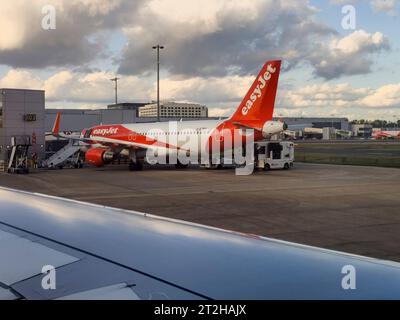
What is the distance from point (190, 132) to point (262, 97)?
5344 millimetres

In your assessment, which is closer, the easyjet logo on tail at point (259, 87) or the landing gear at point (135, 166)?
the easyjet logo on tail at point (259, 87)

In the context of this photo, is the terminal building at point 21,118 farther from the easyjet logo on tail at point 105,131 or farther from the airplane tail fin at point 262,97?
the airplane tail fin at point 262,97

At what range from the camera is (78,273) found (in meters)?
2.54

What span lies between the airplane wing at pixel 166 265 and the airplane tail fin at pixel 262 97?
995 inches

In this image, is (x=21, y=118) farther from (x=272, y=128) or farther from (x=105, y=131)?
(x=272, y=128)

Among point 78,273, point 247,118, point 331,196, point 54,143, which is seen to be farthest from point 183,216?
point 54,143

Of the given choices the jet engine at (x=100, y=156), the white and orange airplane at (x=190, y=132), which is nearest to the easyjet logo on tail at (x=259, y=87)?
the white and orange airplane at (x=190, y=132)

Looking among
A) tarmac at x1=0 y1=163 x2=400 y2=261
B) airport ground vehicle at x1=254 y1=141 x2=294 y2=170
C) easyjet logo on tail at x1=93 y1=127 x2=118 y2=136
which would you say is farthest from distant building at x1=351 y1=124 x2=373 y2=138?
tarmac at x1=0 y1=163 x2=400 y2=261

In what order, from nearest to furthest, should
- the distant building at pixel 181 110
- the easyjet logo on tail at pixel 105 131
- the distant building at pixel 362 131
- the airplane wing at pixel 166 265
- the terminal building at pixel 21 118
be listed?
the airplane wing at pixel 166 265
the easyjet logo on tail at pixel 105 131
the terminal building at pixel 21 118
the distant building at pixel 181 110
the distant building at pixel 362 131

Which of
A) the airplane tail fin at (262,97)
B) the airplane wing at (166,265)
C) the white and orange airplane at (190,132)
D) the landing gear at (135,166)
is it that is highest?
the airplane tail fin at (262,97)

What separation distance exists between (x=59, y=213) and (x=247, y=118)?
2513 cm

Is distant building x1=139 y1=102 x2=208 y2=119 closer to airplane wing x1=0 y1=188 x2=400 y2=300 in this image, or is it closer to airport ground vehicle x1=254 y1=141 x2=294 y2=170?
airport ground vehicle x1=254 y1=141 x2=294 y2=170

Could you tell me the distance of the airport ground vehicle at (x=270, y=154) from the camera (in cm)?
3164
